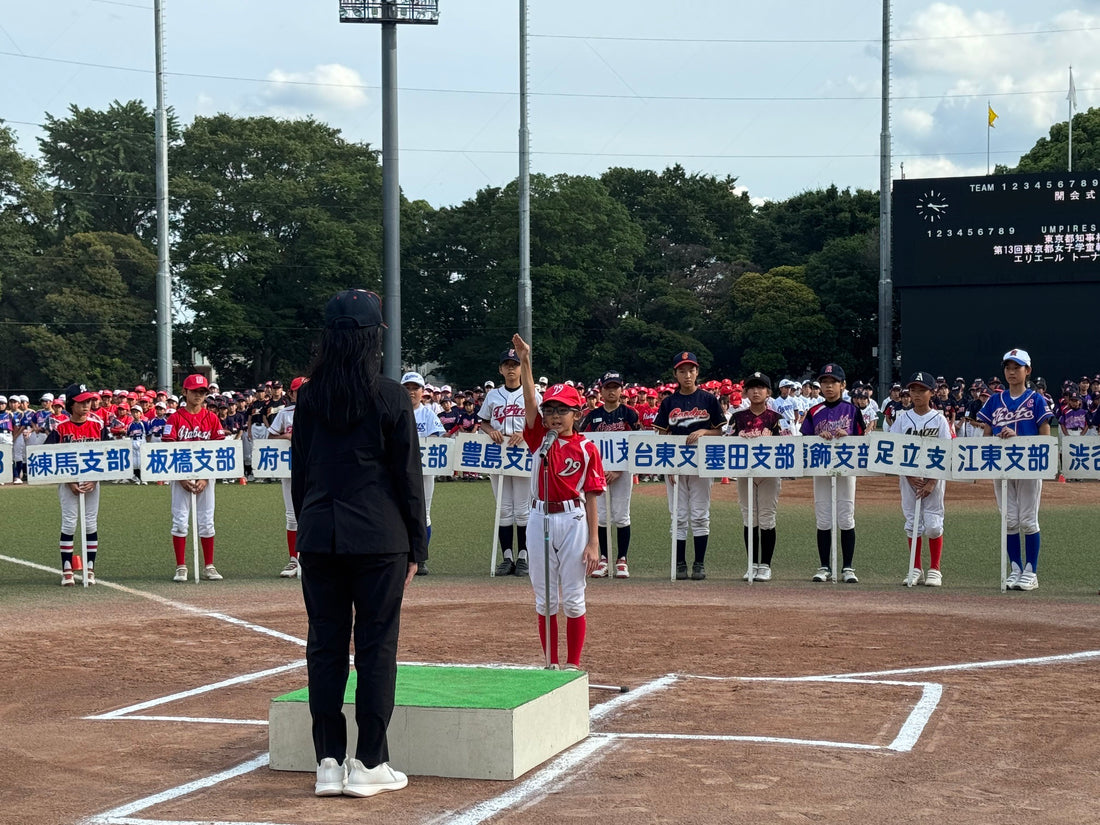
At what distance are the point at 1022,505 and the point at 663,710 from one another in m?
7.02

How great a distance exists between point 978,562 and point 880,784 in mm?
9876

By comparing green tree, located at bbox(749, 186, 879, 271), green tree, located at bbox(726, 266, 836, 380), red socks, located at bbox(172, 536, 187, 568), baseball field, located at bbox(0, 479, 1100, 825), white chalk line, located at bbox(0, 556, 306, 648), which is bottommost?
white chalk line, located at bbox(0, 556, 306, 648)

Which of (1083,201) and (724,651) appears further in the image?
(1083,201)

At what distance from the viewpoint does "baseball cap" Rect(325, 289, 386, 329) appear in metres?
5.82

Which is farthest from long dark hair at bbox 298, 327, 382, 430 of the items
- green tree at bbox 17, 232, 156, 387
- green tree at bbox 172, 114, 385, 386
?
green tree at bbox 172, 114, 385, 386

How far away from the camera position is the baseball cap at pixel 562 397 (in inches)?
324

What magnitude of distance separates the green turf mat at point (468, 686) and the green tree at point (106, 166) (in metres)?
63.2

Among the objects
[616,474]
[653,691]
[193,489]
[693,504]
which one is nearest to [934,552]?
[693,504]

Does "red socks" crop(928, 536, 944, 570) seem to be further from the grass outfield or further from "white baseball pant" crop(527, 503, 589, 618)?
"white baseball pant" crop(527, 503, 589, 618)

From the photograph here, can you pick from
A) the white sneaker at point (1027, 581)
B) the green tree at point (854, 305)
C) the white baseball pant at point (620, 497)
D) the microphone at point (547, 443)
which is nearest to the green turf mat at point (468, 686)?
the microphone at point (547, 443)

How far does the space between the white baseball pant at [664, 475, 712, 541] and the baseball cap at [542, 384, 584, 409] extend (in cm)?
598

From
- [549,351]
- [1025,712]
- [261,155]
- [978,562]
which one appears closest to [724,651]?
[1025,712]

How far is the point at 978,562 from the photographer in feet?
50.1

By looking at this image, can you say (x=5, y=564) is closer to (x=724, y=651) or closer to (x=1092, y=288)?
(x=724, y=651)
